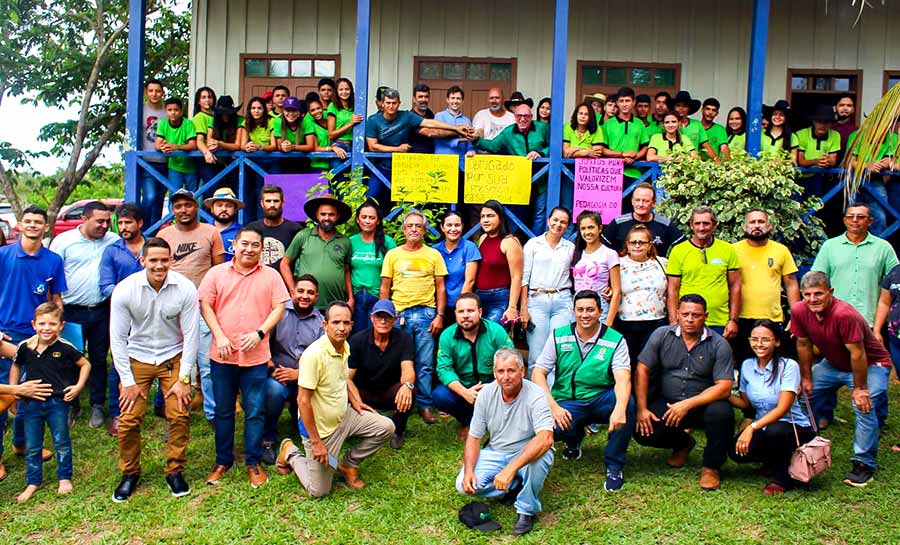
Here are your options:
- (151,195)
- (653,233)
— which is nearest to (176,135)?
(151,195)

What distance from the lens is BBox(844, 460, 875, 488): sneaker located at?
541 centimetres

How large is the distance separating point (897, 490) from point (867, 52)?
7.05m

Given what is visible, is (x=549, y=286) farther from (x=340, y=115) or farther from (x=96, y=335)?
(x=96, y=335)

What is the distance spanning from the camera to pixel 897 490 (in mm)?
5328

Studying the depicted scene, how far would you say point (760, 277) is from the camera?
6.41 meters

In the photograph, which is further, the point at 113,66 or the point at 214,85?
the point at 113,66

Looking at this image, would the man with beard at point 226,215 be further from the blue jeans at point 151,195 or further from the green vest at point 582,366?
the green vest at point 582,366

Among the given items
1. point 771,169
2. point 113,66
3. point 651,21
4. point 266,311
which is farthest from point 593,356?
point 113,66

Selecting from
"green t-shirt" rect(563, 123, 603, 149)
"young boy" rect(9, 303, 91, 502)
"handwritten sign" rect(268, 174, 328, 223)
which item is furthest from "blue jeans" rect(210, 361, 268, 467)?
"green t-shirt" rect(563, 123, 603, 149)

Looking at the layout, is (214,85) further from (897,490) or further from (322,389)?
(897,490)

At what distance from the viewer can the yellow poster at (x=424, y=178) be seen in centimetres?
809

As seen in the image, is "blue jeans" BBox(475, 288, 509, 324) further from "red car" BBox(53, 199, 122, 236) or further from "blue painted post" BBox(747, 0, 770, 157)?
"red car" BBox(53, 199, 122, 236)

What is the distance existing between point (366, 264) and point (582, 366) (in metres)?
2.08

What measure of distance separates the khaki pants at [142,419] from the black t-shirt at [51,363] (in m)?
0.47
